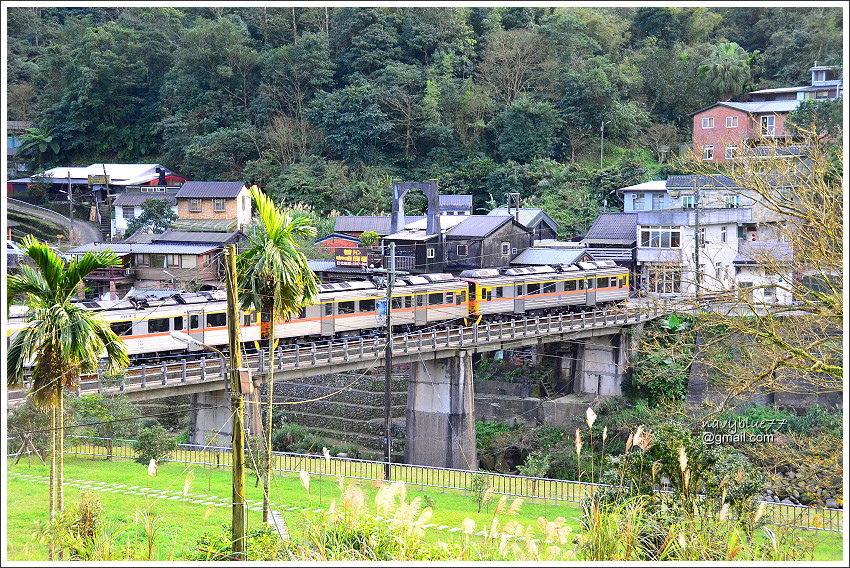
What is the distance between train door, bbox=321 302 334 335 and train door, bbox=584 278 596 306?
1040cm

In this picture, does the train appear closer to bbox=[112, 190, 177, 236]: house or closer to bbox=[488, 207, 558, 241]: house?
bbox=[488, 207, 558, 241]: house

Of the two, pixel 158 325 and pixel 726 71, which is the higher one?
pixel 726 71

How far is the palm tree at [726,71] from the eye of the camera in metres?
42.8

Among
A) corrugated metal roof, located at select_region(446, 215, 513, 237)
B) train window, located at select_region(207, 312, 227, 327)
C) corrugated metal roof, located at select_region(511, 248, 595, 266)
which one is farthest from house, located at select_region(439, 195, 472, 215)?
train window, located at select_region(207, 312, 227, 327)

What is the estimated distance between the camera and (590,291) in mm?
30797

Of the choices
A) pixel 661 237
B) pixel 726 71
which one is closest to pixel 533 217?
pixel 661 237

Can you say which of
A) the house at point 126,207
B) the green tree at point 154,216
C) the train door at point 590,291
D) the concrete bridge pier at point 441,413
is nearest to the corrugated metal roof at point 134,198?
the house at point 126,207

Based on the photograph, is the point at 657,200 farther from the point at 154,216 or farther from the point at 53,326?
the point at 53,326

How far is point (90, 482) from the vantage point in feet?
51.0

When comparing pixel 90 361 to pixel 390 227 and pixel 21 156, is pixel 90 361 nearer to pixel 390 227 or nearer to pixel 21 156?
pixel 390 227

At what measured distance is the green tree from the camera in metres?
37.9

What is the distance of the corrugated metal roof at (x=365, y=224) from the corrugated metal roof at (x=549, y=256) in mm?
5316

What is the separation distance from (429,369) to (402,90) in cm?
2414

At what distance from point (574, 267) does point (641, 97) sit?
19.5 m
